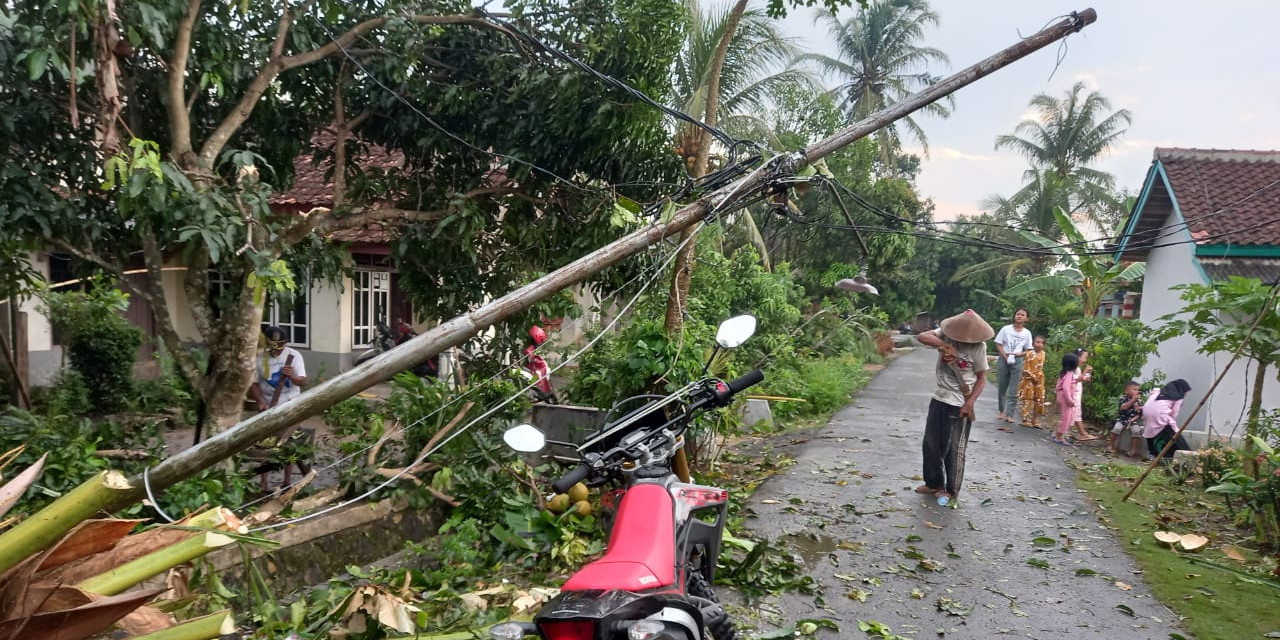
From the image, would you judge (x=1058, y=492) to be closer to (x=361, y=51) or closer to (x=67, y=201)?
(x=361, y=51)

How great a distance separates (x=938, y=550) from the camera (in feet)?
18.5

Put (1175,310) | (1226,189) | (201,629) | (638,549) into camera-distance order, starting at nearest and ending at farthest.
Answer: (201,629), (638,549), (1226,189), (1175,310)

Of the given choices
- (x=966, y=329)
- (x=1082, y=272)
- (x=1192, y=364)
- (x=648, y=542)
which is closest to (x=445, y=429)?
(x=648, y=542)

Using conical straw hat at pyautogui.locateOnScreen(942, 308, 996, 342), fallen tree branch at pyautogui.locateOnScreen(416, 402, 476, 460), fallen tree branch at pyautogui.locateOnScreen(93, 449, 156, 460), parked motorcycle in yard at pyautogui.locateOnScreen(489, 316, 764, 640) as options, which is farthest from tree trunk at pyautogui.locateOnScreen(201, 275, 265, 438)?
conical straw hat at pyautogui.locateOnScreen(942, 308, 996, 342)

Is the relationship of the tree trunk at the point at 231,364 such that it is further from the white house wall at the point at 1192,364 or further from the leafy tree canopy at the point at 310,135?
the white house wall at the point at 1192,364

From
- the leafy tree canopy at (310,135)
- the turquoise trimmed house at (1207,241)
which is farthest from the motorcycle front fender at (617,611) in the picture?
the turquoise trimmed house at (1207,241)

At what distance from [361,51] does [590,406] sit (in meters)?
3.68

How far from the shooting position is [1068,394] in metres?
10.5

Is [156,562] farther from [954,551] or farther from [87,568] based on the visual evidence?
[954,551]

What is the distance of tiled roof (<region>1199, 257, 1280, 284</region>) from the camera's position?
10.2 metres

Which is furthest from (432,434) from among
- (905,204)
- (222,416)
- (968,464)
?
(905,204)

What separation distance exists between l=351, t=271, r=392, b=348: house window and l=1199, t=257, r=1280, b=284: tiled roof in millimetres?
13118

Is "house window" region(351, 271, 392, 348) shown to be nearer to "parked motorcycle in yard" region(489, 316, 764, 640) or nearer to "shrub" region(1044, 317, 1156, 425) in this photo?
"parked motorcycle in yard" region(489, 316, 764, 640)

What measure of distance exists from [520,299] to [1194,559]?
521 cm
